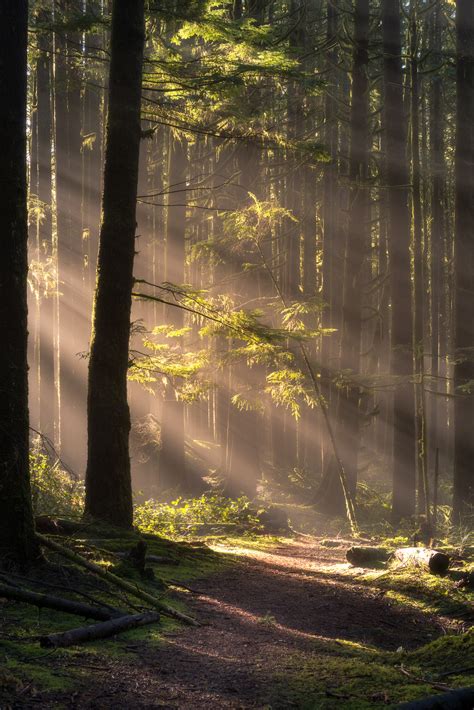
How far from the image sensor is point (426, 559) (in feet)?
28.7

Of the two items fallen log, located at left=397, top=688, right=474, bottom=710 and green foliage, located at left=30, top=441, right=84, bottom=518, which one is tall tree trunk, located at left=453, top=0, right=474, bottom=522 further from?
fallen log, located at left=397, top=688, right=474, bottom=710

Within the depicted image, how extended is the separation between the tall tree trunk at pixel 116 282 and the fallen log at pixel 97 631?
13.9ft

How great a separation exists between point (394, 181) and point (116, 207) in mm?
8901

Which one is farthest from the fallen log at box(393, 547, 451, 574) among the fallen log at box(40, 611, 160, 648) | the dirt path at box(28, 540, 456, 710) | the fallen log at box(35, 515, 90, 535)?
the fallen log at box(35, 515, 90, 535)

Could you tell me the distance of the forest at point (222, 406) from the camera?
469cm

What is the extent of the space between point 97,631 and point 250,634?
1559 millimetres

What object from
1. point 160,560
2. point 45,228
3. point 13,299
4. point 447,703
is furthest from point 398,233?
point 447,703

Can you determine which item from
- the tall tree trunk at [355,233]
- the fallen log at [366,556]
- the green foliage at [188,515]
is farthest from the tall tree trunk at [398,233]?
the fallen log at [366,556]

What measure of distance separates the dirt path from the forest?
35mm

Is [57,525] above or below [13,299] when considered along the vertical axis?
below

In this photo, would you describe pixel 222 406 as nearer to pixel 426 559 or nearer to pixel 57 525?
pixel 426 559

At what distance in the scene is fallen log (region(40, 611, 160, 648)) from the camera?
4387mm

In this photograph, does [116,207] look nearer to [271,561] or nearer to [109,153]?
[109,153]

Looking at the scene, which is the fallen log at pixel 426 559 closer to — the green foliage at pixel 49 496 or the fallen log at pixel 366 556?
the fallen log at pixel 366 556
